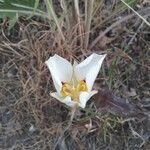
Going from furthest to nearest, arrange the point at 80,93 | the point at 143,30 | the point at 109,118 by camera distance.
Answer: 1. the point at 143,30
2. the point at 109,118
3. the point at 80,93

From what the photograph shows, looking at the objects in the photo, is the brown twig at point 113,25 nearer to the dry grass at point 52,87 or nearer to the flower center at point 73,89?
the dry grass at point 52,87

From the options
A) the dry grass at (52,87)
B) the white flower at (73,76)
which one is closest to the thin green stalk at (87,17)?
the dry grass at (52,87)

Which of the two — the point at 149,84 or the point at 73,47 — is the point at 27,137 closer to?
the point at 73,47

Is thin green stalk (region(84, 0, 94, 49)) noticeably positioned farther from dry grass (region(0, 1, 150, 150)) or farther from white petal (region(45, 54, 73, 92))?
white petal (region(45, 54, 73, 92))

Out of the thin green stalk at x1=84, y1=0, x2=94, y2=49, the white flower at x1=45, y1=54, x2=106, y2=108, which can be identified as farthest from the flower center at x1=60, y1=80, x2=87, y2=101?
the thin green stalk at x1=84, y1=0, x2=94, y2=49

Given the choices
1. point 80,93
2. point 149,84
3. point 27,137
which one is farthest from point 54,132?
point 149,84

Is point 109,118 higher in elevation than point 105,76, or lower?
lower

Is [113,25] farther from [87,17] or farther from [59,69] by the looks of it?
[59,69]
